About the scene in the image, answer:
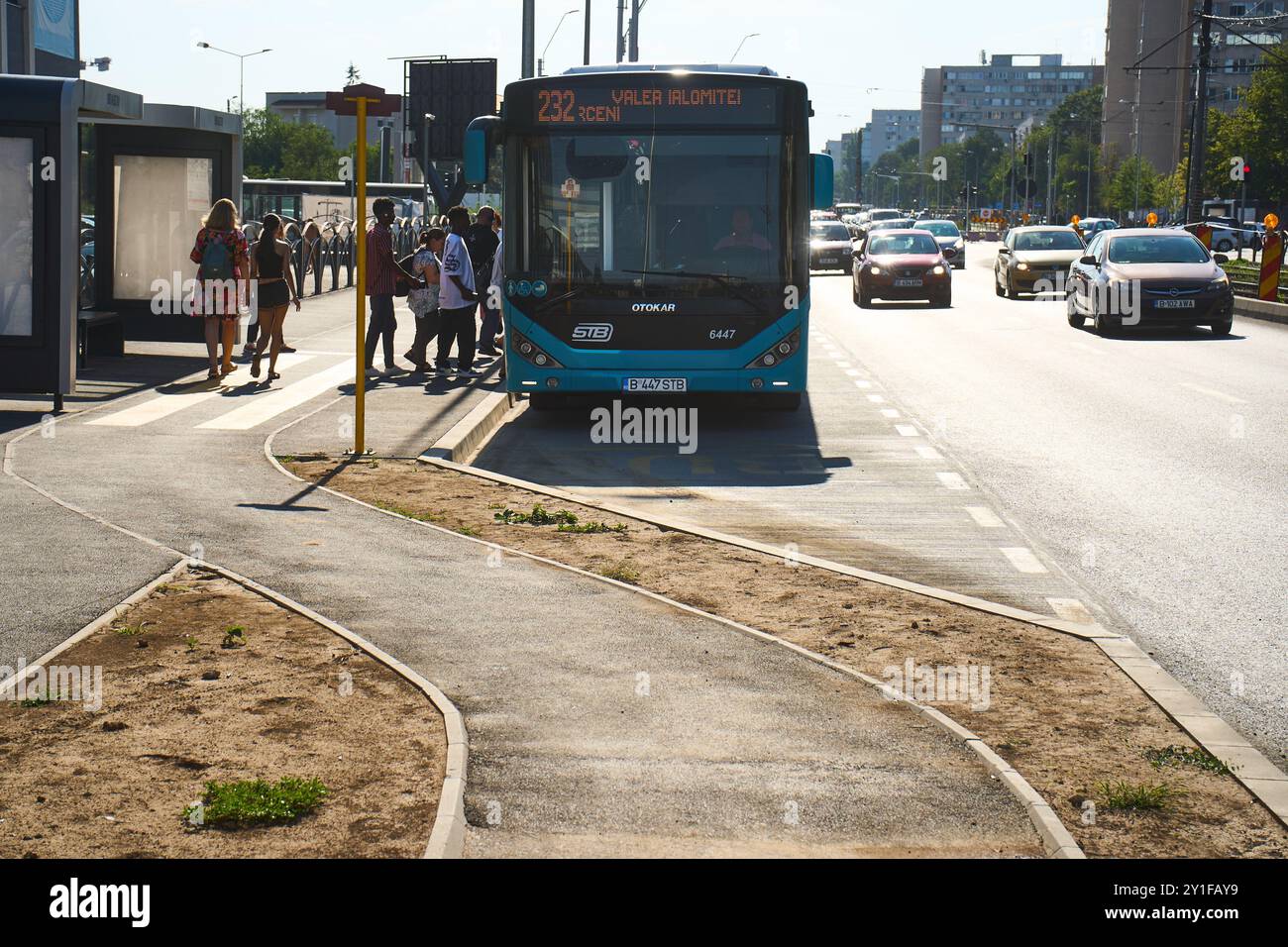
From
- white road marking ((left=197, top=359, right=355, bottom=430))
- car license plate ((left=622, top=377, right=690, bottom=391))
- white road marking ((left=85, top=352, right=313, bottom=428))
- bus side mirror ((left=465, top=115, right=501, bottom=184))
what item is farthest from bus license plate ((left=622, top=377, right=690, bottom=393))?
white road marking ((left=85, top=352, right=313, bottom=428))

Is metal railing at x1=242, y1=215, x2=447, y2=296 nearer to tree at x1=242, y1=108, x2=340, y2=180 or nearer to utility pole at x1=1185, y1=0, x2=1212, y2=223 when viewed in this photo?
utility pole at x1=1185, y1=0, x2=1212, y2=223

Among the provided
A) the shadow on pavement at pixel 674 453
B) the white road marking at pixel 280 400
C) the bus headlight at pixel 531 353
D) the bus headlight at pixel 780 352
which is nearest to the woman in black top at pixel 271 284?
the white road marking at pixel 280 400

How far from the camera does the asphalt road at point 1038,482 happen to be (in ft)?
27.3

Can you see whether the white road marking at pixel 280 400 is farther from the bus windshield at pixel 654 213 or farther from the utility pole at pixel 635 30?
the utility pole at pixel 635 30

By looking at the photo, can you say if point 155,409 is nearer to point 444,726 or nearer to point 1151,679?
point 444,726

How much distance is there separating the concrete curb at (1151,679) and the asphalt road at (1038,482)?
0.17 meters

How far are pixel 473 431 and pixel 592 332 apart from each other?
158 centimetres

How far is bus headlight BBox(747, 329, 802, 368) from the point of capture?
1557 cm

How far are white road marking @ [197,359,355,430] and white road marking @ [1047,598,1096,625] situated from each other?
8349mm

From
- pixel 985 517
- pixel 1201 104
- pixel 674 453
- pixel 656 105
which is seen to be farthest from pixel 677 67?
pixel 1201 104

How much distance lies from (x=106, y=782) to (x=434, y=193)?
120 ft
